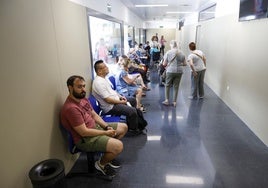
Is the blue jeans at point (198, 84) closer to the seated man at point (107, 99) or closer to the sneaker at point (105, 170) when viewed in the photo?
the seated man at point (107, 99)

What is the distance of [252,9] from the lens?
3410 mm

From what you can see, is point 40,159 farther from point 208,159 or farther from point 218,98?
point 218,98

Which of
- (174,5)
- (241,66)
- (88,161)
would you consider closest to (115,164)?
(88,161)

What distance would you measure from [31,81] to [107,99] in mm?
1379

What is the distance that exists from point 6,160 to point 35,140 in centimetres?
36

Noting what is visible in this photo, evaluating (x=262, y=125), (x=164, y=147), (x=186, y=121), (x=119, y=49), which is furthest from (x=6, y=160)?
(x=119, y=49)

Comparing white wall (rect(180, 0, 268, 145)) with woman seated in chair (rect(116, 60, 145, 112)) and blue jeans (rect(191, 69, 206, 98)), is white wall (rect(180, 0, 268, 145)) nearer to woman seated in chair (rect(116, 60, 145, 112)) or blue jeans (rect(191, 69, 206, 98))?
blue jeans (rect(191, 69, 206, 98))

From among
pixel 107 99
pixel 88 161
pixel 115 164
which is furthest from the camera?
pixel 107 99

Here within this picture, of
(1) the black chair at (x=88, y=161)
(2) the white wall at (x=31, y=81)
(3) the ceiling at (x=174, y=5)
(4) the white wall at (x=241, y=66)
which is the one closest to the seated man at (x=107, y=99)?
(2) the white wall at (x=31, y=81)

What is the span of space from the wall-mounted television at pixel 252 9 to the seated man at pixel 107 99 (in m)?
2.47

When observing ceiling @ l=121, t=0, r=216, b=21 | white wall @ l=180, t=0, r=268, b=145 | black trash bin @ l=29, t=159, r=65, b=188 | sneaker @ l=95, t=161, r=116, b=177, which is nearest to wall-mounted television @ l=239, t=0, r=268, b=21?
white wall @ l=180, t=0, r=268, b=145

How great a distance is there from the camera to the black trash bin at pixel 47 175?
5.03 ft

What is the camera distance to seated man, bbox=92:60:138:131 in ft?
9.65

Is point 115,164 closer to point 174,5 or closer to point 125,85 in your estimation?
point 125,85
